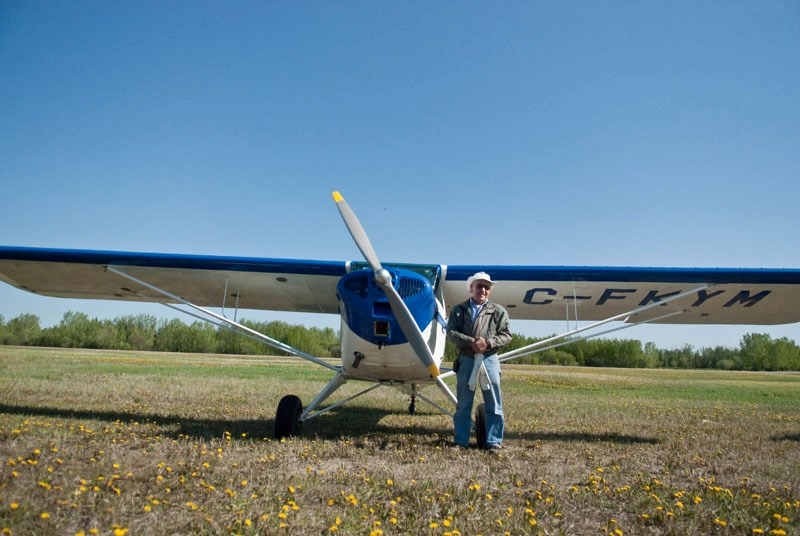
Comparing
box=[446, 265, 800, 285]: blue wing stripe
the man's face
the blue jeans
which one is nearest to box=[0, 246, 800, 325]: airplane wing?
box=[446, 265, 800, 285]: blue wing stripe

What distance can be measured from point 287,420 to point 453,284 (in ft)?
10.4

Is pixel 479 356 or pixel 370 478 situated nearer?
pixel 370 478

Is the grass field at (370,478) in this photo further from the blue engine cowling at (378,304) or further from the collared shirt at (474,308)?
the collared shirt at (474,308)

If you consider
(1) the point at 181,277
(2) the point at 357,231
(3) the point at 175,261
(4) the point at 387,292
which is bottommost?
(4) the point at 387,292

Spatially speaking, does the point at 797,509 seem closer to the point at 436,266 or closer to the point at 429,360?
the point at 429,360

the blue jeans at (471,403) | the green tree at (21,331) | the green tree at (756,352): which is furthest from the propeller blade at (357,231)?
the green tree at (756,352)

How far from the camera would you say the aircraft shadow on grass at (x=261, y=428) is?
18.8 feet

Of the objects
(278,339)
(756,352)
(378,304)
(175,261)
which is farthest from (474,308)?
(756,352)

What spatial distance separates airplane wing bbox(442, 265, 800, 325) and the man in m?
1.43

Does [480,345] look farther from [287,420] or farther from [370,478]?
[287,420]

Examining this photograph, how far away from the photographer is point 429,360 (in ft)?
17.0

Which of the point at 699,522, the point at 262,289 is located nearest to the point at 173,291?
the point at 262,289

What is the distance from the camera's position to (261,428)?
20.4ft

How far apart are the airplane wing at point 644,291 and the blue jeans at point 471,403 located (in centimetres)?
182
